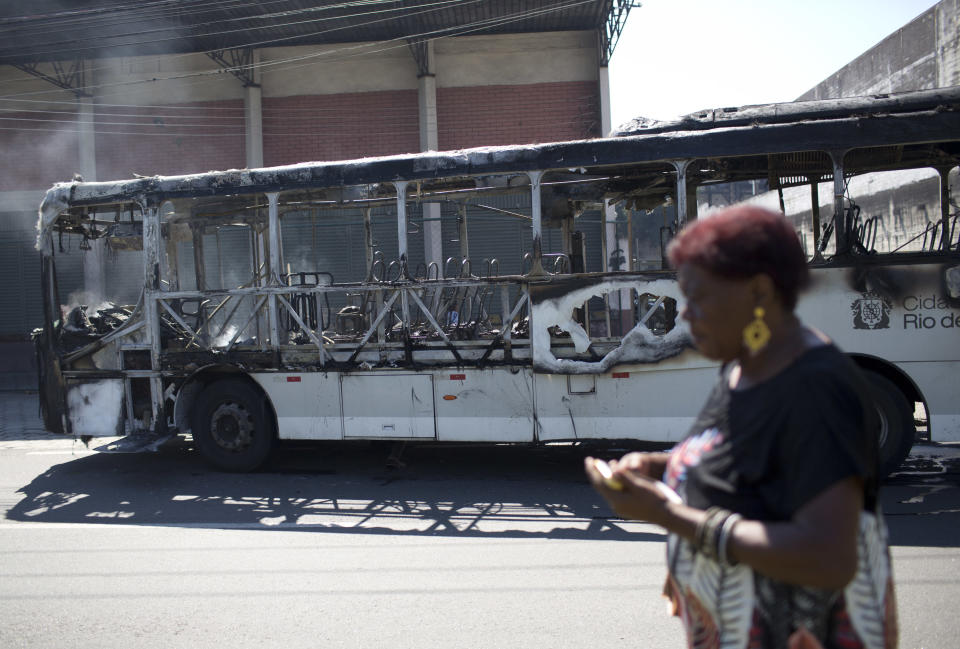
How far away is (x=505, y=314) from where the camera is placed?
805cm

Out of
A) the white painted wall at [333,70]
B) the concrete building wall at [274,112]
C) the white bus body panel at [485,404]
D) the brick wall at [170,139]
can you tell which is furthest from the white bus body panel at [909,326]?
the brick wall at [170,139]

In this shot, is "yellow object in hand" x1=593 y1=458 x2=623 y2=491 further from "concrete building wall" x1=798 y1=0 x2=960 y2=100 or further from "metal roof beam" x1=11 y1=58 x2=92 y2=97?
"metal roof beam" x1=11 y1=58 x2=92 y2=97

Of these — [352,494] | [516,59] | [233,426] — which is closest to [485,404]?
[352,494]

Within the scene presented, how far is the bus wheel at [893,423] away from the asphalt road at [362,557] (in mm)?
265

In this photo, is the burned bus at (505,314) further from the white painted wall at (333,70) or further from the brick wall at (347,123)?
the white painted wall at (333,70)

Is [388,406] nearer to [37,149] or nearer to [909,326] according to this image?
[909,326]

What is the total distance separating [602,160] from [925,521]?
3.95 metres

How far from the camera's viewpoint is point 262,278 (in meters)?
9.60

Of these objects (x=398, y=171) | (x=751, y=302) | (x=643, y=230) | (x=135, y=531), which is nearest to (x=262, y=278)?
(x=398, y=171)

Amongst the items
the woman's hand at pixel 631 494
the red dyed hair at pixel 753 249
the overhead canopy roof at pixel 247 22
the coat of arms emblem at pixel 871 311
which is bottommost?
the woman's hand at pixel 631 494

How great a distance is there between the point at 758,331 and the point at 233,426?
22.6 feet

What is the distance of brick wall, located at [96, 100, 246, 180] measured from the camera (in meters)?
17.1

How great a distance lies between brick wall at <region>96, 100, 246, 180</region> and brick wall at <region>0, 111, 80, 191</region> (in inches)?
25.4

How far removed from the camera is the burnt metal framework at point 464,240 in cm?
665
